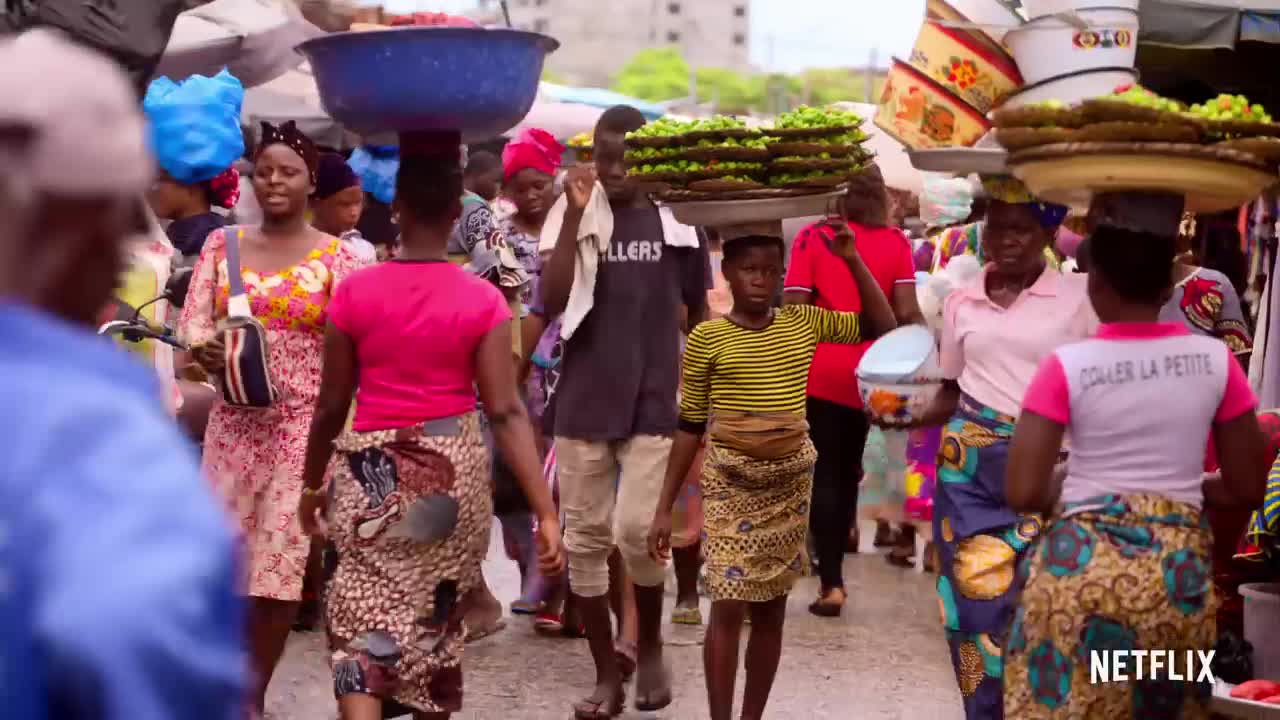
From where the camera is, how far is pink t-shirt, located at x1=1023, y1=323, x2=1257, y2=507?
13.8ft

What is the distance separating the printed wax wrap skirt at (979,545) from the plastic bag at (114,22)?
3.31 meters

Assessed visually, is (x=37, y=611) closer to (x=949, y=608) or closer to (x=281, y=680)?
(x=949, y=608)

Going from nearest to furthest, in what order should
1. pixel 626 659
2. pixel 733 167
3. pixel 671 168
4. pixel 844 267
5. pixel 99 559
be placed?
pixel 99 559 → pixel 733 167 → pixel 671 168 → pixel 626 659 → pixel 844 267

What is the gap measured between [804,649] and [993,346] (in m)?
3.18

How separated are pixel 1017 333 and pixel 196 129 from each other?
342 centimetres

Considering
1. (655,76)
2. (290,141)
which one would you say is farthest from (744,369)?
(655,76)

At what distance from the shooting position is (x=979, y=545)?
5758mm

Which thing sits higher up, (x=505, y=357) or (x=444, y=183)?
(x=444, y=183)

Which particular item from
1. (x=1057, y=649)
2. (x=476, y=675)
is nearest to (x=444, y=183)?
(x=1057, y=649)

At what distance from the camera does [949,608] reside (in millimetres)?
5789

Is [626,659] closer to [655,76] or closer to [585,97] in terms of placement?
[585,97]

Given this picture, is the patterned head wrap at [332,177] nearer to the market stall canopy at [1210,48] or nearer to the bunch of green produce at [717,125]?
the bunch of green produce at [717,125]

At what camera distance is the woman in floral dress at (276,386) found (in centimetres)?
627

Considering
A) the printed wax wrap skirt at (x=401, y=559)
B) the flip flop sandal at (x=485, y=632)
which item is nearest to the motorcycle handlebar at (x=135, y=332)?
the printed wax wrap skirt at (x=401, y=559)
